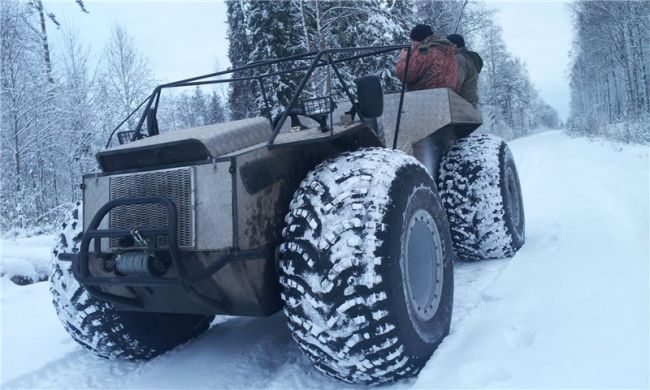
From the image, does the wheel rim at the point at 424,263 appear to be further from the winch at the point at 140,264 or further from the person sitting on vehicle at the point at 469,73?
the person sitting on vehicle at the point at 469,73

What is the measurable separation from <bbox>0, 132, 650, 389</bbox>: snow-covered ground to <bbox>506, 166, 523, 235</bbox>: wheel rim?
26cm

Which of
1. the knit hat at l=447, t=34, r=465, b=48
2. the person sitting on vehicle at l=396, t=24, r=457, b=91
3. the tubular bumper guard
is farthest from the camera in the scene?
the knit hat at l=447, t=34, r=465, b=48

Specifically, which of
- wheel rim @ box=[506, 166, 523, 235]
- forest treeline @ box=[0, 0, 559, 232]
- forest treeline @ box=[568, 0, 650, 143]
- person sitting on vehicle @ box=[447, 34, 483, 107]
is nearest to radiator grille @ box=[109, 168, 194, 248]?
wheel rim @ box=[506, 166, 523, 235]

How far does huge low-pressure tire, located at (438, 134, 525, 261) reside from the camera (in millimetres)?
4297

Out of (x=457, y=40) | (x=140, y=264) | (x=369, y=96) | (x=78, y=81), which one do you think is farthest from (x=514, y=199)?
(x=78, y=81)

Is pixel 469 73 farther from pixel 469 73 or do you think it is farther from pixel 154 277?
pixel 154 277

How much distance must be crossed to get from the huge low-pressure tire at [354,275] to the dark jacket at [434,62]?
2.66 meters

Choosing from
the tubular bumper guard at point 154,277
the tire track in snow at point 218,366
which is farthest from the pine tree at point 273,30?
the tubular bumper guard at point 154,277

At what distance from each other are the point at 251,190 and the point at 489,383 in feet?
4.54

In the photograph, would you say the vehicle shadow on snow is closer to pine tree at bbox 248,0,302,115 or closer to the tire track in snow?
the tire track in snow

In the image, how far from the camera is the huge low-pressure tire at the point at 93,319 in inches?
112

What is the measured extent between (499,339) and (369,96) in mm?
1502

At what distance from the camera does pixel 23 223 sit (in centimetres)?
1450

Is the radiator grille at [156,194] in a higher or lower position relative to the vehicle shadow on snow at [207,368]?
higher
